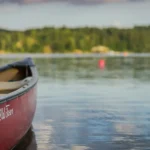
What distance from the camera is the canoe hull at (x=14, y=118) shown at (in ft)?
35.9

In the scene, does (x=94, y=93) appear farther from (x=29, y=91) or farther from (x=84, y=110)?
(x=29, y=91)

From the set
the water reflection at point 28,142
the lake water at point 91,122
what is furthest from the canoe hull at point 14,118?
the lake water at point 91,122

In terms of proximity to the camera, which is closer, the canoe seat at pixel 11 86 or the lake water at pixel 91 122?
the lake water at pixel 91 122

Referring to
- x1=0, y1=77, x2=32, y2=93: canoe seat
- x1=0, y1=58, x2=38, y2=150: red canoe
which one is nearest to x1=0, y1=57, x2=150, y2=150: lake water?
x1=0, y1=58, x2=38, y2=150: red canoe

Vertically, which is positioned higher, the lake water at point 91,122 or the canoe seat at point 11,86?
the canoe seat at point 11,86

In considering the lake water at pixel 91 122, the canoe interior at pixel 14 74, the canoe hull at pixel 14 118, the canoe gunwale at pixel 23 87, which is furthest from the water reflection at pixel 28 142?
the canoe interior at pixel 14 74

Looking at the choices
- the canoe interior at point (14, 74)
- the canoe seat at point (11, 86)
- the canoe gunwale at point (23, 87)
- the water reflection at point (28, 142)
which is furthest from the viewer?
the canoe interior at point (14, 74)

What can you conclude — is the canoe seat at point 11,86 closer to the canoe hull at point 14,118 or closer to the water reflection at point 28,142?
the water reflection at point 28,142

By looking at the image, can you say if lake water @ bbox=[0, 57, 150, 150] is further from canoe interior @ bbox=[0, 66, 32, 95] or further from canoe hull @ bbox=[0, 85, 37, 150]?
canoe interior @ bbox=[0, 66, 32, 95]

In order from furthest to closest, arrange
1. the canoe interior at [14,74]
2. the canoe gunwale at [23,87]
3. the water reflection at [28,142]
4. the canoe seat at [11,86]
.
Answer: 1. the canoe interior at [14,74]
2. the canoe seat at [11,86]
3. the water reflection at [28,142]
4. the canoe gunwale at [23,87]

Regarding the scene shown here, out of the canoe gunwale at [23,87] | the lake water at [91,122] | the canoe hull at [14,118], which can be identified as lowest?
the lake water at [91,122]

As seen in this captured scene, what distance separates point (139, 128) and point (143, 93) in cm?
1148

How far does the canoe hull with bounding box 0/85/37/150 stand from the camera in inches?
431

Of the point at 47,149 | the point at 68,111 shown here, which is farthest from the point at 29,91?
the point at 68,111
